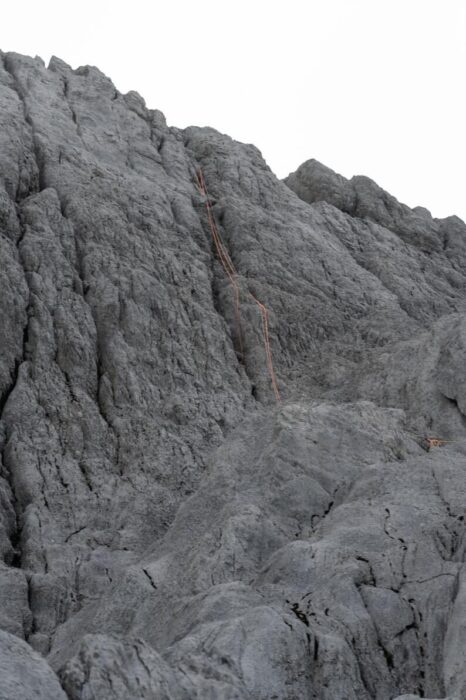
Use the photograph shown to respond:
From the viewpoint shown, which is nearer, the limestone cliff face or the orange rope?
the limestone cliff face

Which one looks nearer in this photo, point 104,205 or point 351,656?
point 351,656

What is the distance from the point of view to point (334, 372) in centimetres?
3047

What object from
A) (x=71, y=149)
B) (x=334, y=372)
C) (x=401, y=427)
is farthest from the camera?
(x=71, y=149)

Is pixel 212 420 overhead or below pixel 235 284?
below

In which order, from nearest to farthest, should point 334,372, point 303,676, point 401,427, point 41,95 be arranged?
point 303,676 < point 401,427 < point 334,372 < point 41,95

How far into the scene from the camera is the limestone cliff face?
1262 cm

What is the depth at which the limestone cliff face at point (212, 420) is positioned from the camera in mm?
12625

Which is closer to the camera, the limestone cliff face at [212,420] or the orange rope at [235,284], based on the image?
the limestone cliff face at [212,420]

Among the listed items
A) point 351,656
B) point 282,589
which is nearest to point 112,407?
point 282,589

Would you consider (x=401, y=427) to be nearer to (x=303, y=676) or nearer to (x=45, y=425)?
(x=45, y=425)

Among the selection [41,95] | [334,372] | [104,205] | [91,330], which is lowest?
[91,330]

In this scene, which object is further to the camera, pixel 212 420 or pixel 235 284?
pixel 235 284

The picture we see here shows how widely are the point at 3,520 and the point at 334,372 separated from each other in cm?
1222

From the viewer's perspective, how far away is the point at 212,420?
26.7 meters
